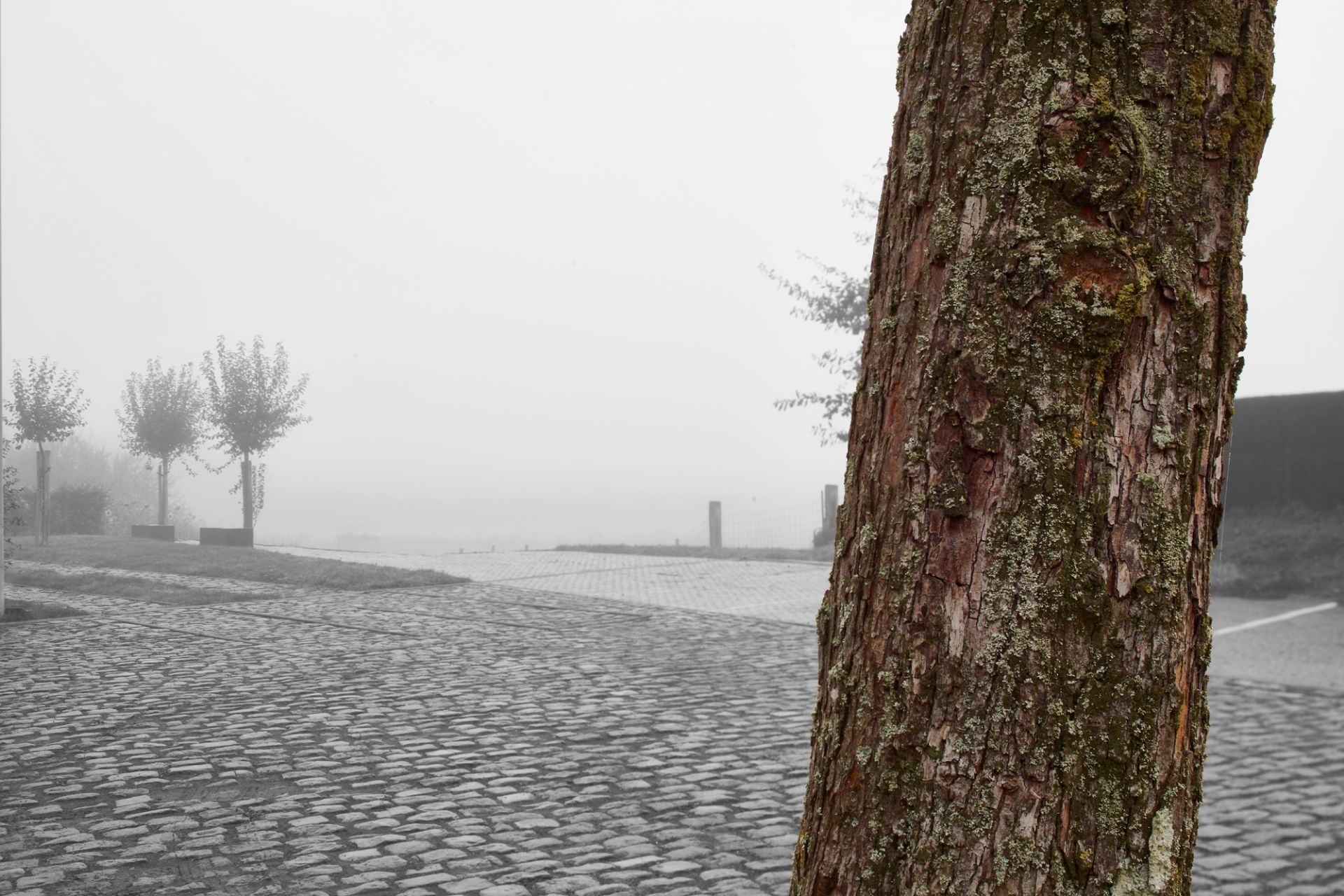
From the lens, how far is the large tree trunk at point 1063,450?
6.04ft

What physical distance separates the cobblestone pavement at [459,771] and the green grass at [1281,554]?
6.82m

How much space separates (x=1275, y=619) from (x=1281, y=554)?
3578mm

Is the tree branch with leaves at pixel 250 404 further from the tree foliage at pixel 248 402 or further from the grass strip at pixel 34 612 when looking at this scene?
the grass strip at pixel 34 612

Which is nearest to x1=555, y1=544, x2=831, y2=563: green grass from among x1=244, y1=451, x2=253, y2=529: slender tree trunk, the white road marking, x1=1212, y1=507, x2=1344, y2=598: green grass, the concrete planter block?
x1=1212, y1=507, x2=1344, y2=598: green grass

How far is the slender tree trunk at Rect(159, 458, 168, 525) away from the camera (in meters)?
36.1

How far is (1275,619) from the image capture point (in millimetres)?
12242

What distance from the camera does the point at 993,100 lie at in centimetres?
192

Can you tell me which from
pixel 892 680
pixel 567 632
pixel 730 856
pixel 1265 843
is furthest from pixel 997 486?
pixel 567 632

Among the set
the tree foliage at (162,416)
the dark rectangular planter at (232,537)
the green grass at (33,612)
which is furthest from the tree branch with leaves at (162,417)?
the green grass at (33,612)

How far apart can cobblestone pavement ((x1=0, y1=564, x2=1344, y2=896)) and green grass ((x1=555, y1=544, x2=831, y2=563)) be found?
11.8 m

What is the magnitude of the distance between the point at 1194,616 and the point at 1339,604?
13354 mm

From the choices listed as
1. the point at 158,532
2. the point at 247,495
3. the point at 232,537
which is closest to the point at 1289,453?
the point at 232,537

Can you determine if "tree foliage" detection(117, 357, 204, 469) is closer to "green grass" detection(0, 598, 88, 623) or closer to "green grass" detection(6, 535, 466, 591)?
"green grass" detection(6, 535, 466, 591)

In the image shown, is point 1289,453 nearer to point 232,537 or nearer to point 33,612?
point 33,612
